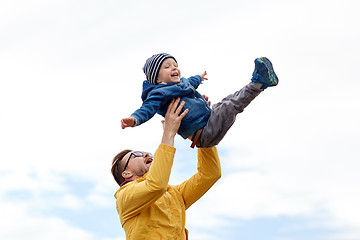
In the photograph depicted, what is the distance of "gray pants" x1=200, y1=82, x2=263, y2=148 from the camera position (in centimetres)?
485

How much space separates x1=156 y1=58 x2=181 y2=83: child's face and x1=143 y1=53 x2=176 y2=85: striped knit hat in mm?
36

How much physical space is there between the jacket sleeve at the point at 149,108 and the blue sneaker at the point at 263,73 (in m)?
0.91

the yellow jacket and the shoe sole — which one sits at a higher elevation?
the shoe sole

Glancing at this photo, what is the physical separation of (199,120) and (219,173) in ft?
4.72

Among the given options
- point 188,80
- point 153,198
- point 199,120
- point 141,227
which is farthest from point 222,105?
point 141,227

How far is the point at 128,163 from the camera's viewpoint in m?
6.42

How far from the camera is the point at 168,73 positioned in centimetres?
510

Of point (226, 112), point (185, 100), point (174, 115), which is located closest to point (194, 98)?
point (185, 100)

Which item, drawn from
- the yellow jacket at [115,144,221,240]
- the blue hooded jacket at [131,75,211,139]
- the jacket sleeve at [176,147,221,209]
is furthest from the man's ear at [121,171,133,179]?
the blue hooded jacket at [131,75,211,139]

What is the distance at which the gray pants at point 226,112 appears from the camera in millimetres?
4852

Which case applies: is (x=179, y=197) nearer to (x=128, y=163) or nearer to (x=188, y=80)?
(x=128, y=163)

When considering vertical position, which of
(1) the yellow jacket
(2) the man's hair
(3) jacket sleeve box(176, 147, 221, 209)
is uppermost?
(2) the man's hair

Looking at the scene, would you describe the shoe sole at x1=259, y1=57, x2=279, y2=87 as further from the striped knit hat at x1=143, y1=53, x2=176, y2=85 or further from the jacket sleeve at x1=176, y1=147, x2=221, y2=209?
the jacket sleeve at x1=176, y1=147, x2=221, y2=209

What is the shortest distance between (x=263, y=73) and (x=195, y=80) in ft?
3.17
